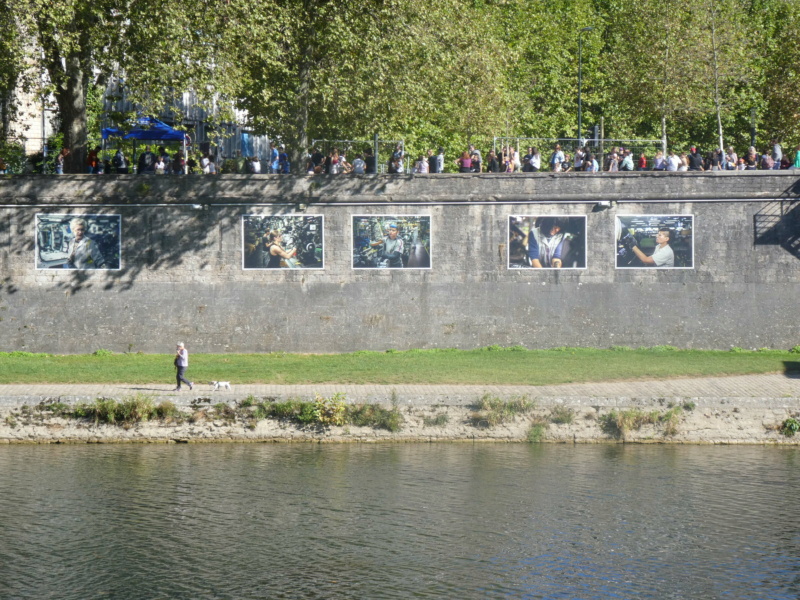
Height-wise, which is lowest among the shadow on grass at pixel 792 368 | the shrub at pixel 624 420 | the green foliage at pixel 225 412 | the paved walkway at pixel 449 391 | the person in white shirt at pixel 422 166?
the shrub at pixel 624 420

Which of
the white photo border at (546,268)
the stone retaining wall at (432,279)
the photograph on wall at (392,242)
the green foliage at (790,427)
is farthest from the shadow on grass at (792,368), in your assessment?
the photograph on wall at (392,242)

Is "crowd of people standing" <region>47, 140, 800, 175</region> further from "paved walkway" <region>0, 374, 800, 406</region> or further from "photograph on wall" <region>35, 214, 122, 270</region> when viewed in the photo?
"paved walkway" <region>0, 374, 800, 406</region>

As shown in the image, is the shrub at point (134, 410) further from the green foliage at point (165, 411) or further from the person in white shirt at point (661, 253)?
the person in white shirt at point (661, 253)

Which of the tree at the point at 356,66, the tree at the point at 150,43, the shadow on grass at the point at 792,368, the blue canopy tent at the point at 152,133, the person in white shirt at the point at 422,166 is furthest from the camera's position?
the blue canopy tent at the point at 152,133

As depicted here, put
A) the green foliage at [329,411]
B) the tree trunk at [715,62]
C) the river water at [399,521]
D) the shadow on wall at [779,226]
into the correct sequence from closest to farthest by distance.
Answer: the river water at [399,521] → the green foliage at [329,411] → the shadow on wall at [779,226] → the tree trunk at [715,62]

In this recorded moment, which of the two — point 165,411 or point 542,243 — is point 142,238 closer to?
point 165,411

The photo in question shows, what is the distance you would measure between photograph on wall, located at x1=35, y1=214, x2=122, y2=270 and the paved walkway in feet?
21.1

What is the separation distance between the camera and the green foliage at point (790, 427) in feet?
85.5

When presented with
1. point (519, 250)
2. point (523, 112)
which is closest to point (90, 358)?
point (519, 250)

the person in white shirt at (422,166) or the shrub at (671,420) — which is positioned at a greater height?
the person in white shirt at (422,166)

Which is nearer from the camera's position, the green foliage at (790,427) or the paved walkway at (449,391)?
the paved walkway at (449,391)

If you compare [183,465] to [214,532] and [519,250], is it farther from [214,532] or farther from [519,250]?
[519,250]

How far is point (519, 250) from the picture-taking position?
33656 mm

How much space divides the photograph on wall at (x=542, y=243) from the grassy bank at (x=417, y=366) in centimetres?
250
